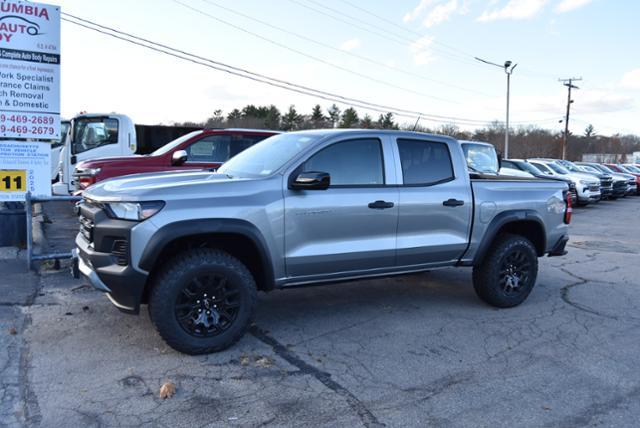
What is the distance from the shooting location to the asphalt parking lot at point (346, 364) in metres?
3.56

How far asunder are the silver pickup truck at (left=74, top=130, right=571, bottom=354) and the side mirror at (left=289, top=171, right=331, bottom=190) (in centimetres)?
1

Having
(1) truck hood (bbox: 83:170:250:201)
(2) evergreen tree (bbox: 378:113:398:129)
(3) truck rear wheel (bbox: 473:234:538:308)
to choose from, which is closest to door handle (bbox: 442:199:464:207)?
(3) truck rear wheel (bbox: 473:234:538:308)

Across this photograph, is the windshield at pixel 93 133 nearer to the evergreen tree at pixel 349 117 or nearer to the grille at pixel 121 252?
the grille at pixel 121 252

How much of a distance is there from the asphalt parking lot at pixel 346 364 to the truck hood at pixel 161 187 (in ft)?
4.22

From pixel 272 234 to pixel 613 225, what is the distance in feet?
44.8

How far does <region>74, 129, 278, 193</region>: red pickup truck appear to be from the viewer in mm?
9188

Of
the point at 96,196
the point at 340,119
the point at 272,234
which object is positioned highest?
the point at 340,119

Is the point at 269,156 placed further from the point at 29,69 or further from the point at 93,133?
the point at 93,133

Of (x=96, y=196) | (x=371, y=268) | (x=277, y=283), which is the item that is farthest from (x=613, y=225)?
(x=96, y=196)

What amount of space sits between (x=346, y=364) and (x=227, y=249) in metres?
1.39

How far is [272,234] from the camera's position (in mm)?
4590

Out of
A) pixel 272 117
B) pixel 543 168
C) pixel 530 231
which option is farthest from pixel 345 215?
pixel 272 117

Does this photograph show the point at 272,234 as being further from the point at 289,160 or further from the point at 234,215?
the point at 289,160

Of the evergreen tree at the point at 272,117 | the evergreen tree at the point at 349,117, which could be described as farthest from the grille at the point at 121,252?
the evergreen tree at the point at 349,117
